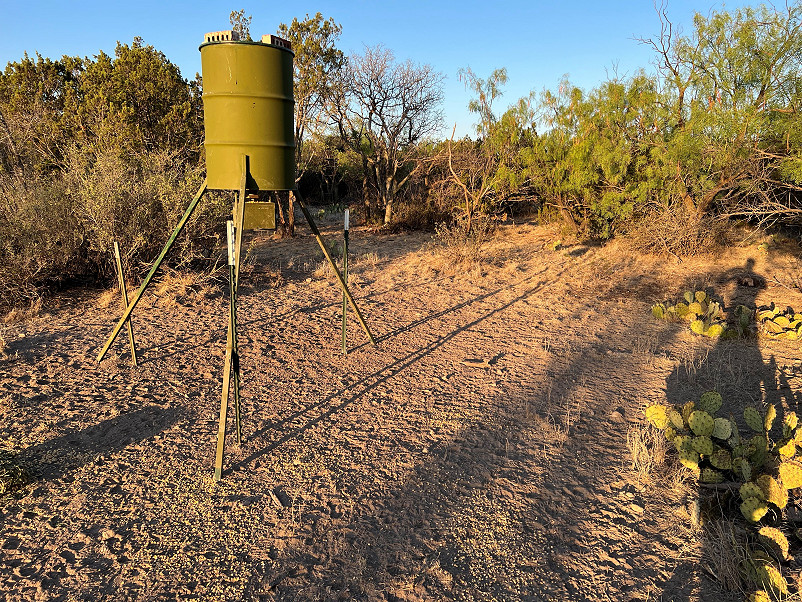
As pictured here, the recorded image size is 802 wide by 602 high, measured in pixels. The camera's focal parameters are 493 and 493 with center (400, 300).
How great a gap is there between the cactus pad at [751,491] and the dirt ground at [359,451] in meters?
0.33

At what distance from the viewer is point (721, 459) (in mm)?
3324

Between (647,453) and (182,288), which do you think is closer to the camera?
(647,453)

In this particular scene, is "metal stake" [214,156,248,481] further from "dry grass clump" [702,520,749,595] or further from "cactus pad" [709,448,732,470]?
"cactus pad" [709,448,732,470]

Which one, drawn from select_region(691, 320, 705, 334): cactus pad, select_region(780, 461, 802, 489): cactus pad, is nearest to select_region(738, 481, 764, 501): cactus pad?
select_region(780, 461, 802, 489): cactus pad

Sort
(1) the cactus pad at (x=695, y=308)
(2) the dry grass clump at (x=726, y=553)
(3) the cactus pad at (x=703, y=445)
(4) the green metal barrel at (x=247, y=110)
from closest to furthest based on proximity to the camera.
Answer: (2) the dry grass clump at (x=726, y=553) < (3) the cactus pad at (x=703, y=445) < (4) the green metal barrel at (x=247, y=110) < (1) the cactus pad at (x=695, y=308)

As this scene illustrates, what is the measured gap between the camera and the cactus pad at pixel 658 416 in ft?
12.1

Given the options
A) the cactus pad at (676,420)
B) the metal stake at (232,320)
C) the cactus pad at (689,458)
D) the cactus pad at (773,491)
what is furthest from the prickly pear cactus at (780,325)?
the metal stake at (232,320)

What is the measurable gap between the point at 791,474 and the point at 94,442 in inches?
181

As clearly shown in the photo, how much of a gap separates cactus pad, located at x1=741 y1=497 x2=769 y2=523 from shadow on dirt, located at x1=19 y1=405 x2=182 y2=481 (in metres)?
3.96

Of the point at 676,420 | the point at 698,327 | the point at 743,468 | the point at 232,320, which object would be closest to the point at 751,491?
the point at 743,468

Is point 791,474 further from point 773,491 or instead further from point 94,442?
point 94,442

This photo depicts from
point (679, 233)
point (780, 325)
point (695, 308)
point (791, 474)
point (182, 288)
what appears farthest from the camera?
point (679, 233)

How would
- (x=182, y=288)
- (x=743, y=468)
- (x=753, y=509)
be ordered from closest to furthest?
(x=753, y=509) → (x=743, y=468) → (x=182, y=288)

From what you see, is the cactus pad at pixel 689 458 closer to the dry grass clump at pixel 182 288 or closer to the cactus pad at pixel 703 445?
the cactus pad at pixel 703 445
